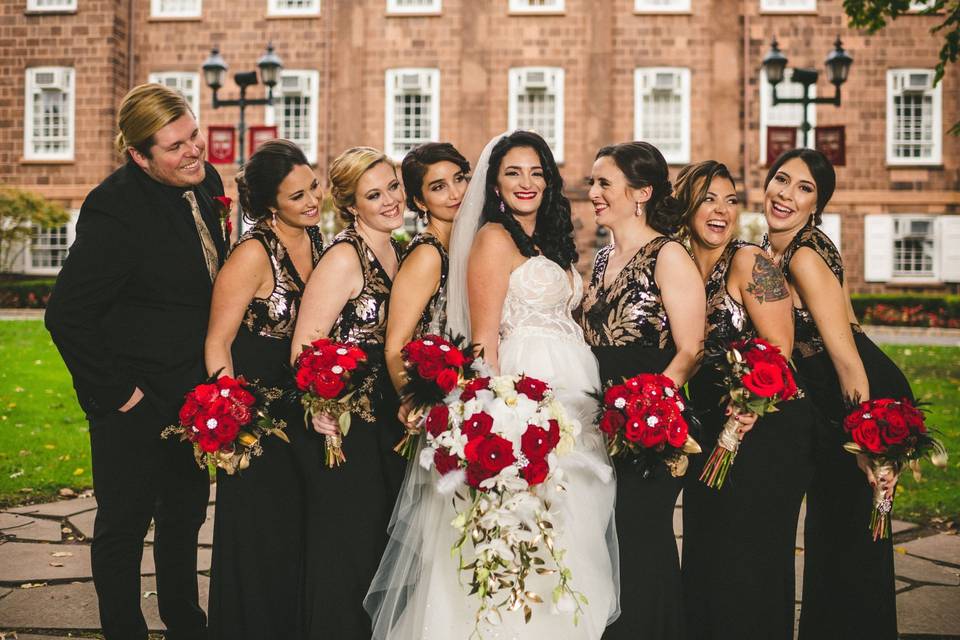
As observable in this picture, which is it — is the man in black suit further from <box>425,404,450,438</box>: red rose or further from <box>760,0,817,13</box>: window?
<box>760,0,817,13</box>: window

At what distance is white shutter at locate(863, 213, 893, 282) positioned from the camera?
24.2 meters

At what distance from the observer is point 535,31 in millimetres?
24172

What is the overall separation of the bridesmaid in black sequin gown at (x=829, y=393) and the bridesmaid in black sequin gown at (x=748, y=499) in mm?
184

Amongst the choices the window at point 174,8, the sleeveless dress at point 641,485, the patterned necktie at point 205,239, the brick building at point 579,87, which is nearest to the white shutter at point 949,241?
the brick building at point 579,87

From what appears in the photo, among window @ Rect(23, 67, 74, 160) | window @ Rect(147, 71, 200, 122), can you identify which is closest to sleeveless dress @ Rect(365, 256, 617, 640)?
window @ Rect(147, 71, 200, 122)

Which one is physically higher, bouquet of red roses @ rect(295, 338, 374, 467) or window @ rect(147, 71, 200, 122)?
window @ rect(147, 71, 200, 122)

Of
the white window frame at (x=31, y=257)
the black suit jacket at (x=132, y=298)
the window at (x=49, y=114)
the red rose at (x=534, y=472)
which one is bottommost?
the red rose at (x=534, y=472)

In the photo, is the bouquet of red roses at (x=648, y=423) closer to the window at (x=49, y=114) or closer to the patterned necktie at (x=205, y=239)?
the patterned necktie at (x=205, y=239)

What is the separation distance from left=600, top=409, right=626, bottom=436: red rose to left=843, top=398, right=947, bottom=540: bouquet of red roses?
1.13 m

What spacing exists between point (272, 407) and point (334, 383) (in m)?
0.55

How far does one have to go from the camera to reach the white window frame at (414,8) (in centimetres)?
2419

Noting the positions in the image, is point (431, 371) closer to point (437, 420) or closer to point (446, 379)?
point (446, 379)

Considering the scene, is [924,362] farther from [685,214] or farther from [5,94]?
[5,94]

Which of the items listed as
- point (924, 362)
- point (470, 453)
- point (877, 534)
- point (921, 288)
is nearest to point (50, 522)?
point (470, 453)
